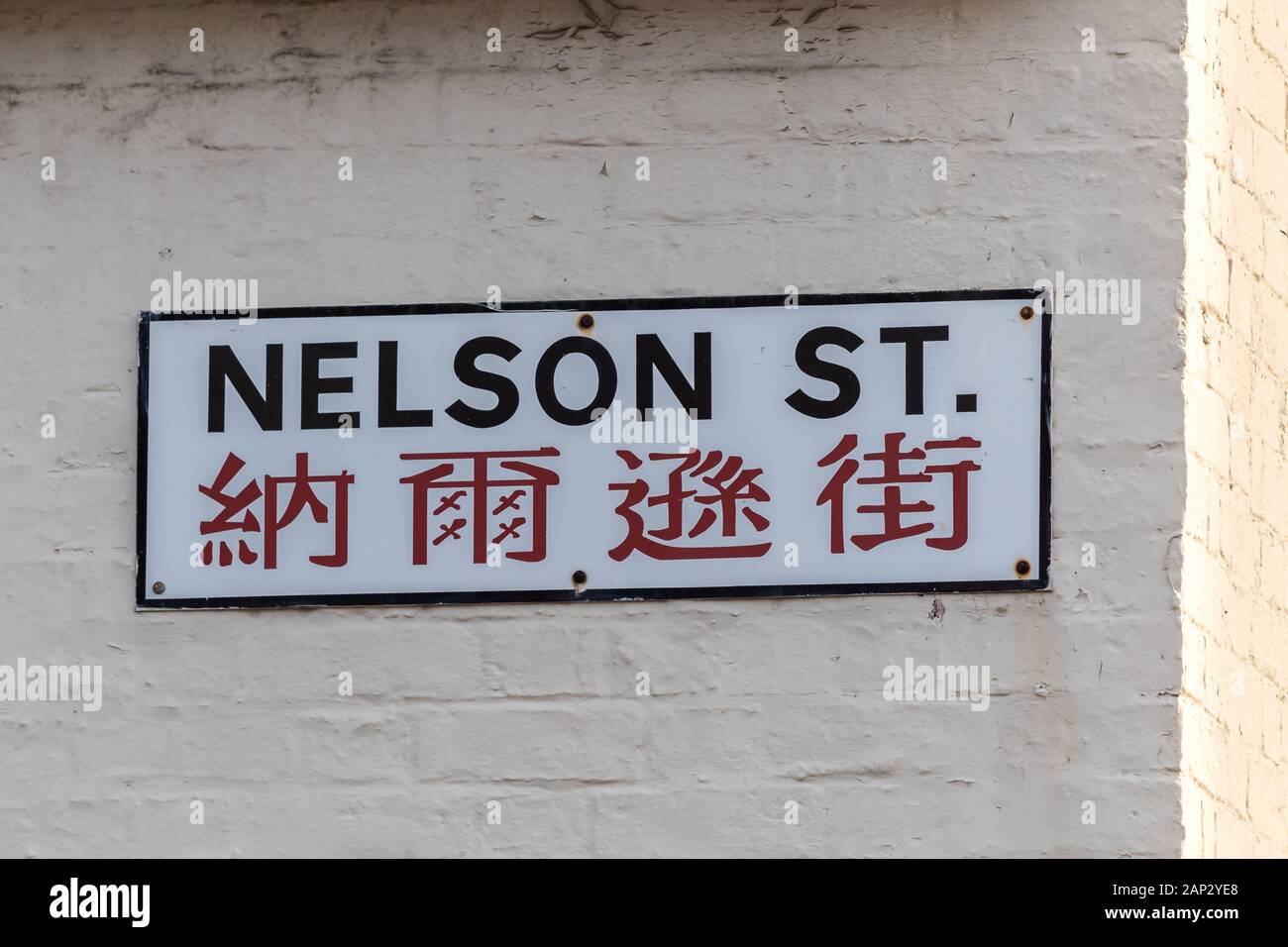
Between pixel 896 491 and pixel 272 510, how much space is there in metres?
1.18

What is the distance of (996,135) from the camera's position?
13.7ft

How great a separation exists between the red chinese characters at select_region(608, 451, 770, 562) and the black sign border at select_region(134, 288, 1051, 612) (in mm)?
74

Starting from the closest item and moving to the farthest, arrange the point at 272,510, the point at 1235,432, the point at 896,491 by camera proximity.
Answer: the point at 896,491
the point at 272,510
the point at 1235,432

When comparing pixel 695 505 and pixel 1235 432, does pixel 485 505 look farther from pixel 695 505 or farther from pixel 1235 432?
pixel 1235 432

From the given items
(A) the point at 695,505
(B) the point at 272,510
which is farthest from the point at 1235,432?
(B) the point at 272,510

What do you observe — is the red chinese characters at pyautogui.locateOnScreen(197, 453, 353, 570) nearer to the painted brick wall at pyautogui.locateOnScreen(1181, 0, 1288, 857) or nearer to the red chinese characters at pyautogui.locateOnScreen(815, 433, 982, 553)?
the red chinese characters at pyautogui.locateOnScreen(815, 433, 982, 553)

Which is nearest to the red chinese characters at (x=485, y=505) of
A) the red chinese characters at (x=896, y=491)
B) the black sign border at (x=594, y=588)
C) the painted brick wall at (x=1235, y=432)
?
the black sign border at (x=594, y=588)

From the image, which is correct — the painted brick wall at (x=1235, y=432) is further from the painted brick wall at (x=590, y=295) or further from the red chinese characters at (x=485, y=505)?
the red chinese characters at (x=485, y=505)

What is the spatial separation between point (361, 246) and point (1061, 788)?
1681mm

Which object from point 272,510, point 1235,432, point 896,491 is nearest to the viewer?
point 896,491

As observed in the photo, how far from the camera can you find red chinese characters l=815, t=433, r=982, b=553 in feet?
13.3

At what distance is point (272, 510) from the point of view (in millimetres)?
4188

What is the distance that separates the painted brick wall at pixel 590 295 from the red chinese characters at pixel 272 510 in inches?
5.1

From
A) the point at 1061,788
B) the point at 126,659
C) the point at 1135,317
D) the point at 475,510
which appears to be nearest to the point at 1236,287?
the point at 1135,317
